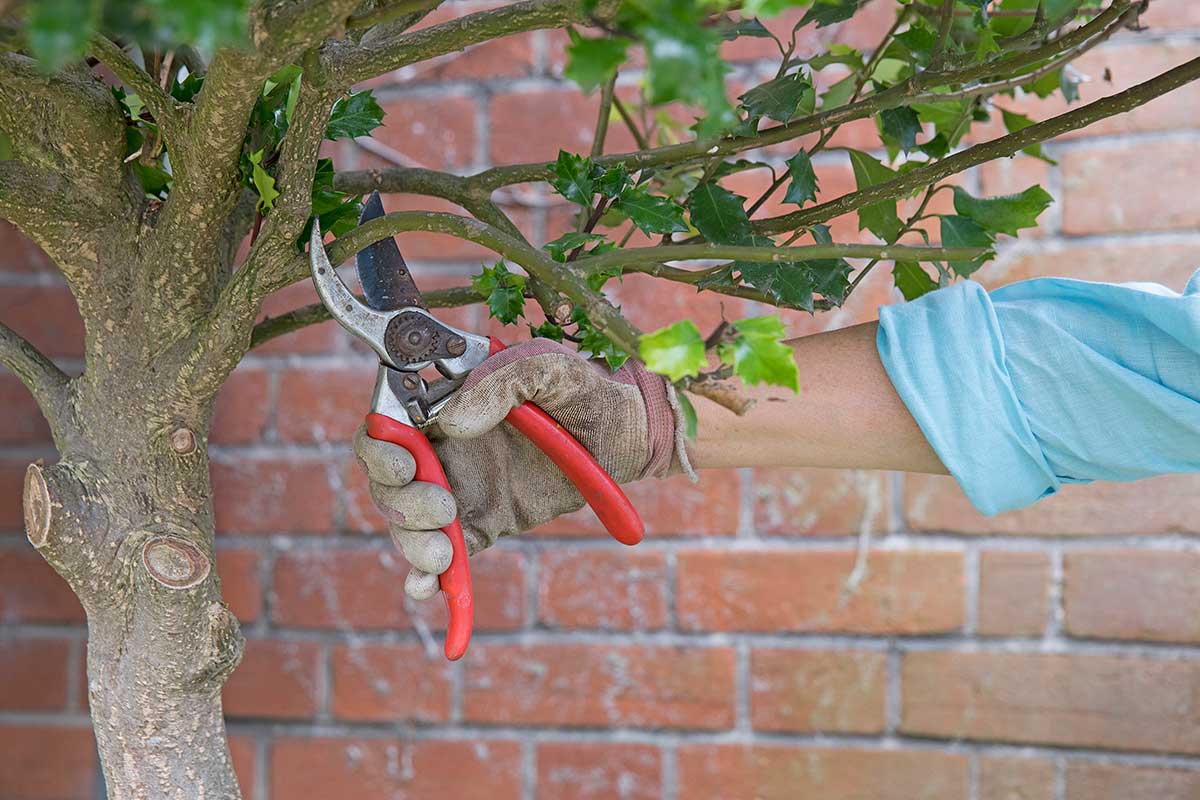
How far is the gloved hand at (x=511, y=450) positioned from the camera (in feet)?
1.84

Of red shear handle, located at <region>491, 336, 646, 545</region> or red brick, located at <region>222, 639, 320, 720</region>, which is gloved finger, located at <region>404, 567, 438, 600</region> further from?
red brick, located at <region>222, 639, 320, 720</region>

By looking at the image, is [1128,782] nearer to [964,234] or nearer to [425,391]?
[964,234]

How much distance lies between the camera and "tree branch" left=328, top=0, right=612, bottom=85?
374 mm

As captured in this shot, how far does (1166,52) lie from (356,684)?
35.2 inches

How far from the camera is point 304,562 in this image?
106 cm

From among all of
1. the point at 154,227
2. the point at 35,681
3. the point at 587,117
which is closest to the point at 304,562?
the point at 35,681

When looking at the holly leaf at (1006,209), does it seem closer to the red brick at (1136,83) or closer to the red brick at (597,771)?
the red brick at (1136,83)

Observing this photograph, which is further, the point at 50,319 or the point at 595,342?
the point at 50,319

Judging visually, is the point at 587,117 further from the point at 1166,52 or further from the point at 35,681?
the point at 35,681

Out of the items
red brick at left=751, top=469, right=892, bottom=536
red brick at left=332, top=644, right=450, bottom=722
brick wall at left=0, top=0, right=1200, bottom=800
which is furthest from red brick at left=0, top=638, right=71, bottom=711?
red brick at left=751, top=469, right=892, bottom=536

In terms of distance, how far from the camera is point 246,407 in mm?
1076

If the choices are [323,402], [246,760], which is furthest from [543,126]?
[246,760]

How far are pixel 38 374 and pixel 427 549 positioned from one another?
0.20 m

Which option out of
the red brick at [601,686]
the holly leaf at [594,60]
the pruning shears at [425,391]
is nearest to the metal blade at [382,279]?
Answer: the pruning shears at [425,391]
